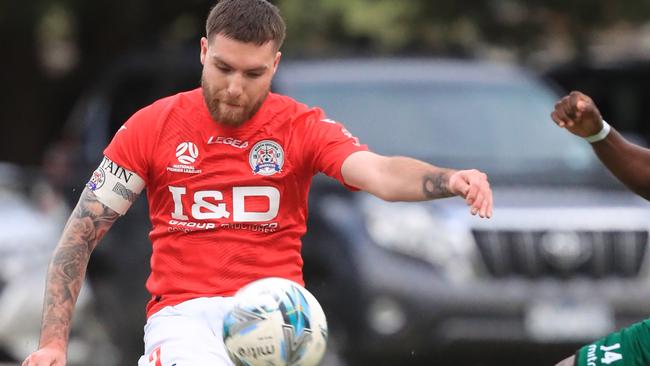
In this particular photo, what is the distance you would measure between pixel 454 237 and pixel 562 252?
76cm

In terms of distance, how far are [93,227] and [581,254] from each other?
5.32 m

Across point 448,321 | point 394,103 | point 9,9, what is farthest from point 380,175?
point 9,9

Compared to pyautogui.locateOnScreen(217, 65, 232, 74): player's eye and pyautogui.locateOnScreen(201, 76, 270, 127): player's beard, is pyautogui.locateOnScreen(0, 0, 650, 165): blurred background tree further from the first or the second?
pyautogui.locateOnScreen(217, 65, 232, 74): player's eye

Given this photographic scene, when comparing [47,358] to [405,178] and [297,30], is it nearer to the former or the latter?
[405,178]

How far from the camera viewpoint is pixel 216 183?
6145mm

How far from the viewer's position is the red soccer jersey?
613 centimetres

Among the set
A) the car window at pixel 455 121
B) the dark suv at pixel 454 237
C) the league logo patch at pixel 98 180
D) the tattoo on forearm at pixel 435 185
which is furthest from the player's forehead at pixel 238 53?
the car window at pixel 455 121

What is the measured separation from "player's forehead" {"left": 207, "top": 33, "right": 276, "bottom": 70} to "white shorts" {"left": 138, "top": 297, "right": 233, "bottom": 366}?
2.72 feet

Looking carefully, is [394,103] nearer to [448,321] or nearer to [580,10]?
[448,321]

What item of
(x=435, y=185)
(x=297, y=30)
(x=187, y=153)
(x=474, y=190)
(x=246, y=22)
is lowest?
(x=474, y=190)

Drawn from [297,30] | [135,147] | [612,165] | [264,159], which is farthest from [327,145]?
→ [297,30]

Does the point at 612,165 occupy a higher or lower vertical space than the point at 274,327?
higher

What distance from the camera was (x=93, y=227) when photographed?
6195 mm

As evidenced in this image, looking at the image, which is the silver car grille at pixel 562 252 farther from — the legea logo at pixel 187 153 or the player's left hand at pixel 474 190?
the player's left hand at pixel 474 190
